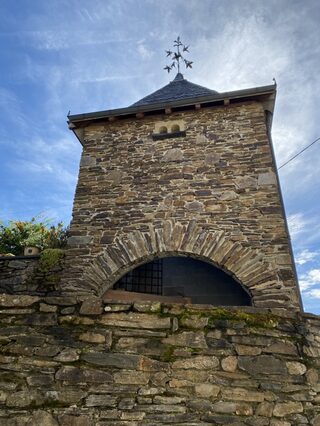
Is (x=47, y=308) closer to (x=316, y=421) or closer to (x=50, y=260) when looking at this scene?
(x=316, y=421)

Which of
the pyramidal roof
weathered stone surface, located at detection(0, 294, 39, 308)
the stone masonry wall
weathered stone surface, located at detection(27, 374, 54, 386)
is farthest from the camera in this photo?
the pyramidal roof

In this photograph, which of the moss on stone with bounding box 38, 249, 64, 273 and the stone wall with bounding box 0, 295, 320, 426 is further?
the moss on stone with bounding box 38, 249, 64, 273

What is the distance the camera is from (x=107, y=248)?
6227 millimetres

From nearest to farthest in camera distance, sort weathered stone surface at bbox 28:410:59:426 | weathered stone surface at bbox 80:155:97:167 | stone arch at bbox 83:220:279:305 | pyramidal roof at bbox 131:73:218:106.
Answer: weathered stone surface at bbox 28:410:59:426, stone arch at bbox 83:220:279:305, weathered stone surface at bbox 80:155:97:167, pyramidal roof at bbox 131:73:218:106

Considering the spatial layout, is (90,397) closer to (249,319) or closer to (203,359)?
(203,359)

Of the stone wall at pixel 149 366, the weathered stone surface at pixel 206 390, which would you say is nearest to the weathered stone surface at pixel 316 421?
the stone wall at pixel 149 366

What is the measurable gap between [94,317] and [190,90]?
6.73 m

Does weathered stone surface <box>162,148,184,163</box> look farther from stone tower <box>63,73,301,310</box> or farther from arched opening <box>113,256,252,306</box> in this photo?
arched opening <box>113,256,252,306</box>

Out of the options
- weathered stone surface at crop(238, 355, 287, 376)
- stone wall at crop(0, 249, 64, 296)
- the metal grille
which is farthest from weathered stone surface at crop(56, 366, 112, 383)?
the metal grille

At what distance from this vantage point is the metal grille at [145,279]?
24.5 feet

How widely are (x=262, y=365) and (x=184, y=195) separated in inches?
151

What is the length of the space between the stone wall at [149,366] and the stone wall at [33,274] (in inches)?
127

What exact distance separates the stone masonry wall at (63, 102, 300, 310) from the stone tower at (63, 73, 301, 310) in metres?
0.02

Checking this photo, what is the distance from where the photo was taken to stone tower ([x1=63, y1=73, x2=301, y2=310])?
18.6 feet
